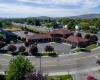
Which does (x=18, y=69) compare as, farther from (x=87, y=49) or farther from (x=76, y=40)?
(x=76, y=40)

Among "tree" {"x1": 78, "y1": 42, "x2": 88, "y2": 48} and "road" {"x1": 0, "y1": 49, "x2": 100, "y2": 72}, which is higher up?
"tree" {"x1": 78, "y1": 42, "x2": 88, "y2": 48}

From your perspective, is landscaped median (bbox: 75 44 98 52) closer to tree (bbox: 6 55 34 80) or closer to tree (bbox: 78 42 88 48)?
tree (bbox: 78 42 88 48)

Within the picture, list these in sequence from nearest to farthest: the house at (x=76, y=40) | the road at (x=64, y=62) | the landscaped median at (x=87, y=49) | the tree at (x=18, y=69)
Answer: the tree at (x=18, y=69) → the road at (x=64, y=62) → the landscaped median at (x=87, y=49) → the house at (x=76, y=40)

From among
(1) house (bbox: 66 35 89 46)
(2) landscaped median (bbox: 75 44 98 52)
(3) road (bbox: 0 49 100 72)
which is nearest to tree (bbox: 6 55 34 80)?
(3) road (bbox: 0 49 100 72)

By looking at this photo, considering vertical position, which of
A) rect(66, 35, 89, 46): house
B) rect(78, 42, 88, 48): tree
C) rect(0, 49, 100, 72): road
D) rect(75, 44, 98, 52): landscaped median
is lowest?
rect(0, 49, 100, 72): road

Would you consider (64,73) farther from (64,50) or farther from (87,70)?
(64,50)

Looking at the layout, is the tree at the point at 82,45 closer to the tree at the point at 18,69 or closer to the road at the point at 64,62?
the road at the point at 64,62

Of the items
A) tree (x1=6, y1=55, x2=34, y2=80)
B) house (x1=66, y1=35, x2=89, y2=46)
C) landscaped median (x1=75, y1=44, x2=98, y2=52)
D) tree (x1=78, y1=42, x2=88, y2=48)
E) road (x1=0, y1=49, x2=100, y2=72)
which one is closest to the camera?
tree (x1=6, y1=55, x2=34, y2=80)

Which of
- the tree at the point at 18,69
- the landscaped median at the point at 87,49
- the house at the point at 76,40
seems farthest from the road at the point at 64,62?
the tree at the point at 18,69

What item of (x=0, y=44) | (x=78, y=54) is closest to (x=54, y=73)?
(x=78, y=54)

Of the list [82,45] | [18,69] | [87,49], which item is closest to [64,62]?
[87,49]

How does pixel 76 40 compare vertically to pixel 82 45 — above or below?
above
